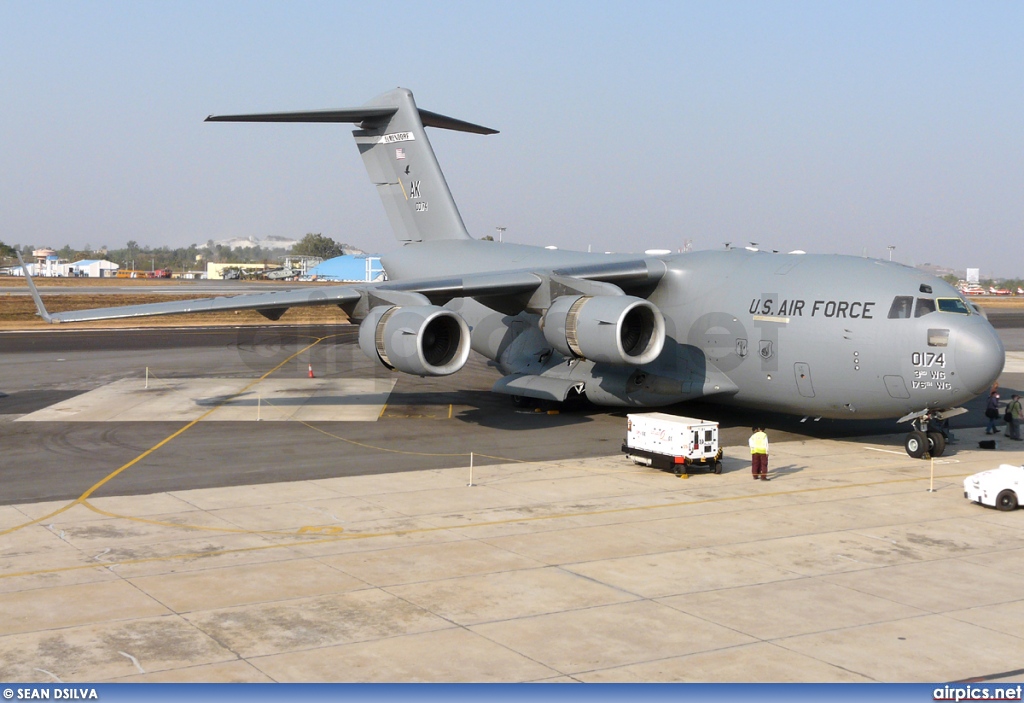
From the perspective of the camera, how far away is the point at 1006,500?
1620 cm

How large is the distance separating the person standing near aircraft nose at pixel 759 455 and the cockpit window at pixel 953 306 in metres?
4.49

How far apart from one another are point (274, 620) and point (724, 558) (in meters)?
5.89

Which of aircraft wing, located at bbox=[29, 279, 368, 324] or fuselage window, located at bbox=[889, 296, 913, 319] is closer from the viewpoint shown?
fuselage window, located at bbox=[889, 296, 913, 319]

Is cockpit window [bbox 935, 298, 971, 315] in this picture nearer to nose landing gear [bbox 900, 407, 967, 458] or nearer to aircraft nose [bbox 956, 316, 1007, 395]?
aircraft nose [bbox 956, 316, 1007, 395]

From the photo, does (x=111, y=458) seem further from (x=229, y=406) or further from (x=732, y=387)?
(x=732, y=387)

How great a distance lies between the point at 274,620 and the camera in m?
10.8

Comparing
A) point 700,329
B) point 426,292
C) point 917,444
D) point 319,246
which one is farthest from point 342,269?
point 917,444

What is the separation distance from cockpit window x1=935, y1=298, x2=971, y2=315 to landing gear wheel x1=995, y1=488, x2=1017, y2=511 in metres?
4.38

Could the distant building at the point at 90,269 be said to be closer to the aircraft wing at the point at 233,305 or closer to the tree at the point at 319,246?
the tree at the point at 319,246

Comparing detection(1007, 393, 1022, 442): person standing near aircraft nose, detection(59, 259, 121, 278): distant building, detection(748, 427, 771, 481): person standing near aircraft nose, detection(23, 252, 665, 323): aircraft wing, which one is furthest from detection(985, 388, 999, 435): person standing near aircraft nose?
detection(59, 259, 121, 278): distant building

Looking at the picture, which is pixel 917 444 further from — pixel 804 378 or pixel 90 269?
pixel 90 269

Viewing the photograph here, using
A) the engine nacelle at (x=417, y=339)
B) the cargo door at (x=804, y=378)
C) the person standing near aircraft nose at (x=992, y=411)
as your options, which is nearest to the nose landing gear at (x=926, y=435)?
the cargo door at (x=804, y=378)

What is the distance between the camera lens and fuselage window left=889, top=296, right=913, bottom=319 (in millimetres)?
19562

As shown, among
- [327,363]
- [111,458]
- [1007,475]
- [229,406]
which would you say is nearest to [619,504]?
[1007,475]
